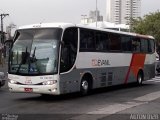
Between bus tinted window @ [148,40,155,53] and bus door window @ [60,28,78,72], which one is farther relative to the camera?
bus tinted window @ [148,40,155,53]

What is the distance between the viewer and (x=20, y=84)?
53.9ft

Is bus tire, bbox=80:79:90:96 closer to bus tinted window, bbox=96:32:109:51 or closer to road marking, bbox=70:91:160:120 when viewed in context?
bus tinted window, bbox=96:32:109:51

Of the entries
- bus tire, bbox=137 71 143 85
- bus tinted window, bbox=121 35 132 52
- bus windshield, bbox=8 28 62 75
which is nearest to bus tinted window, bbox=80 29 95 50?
bus windshield, bbox=8 28 62 75

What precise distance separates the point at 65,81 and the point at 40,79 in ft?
3.46

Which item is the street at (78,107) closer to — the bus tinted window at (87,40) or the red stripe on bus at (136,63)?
the bus tinted window at (87,40)

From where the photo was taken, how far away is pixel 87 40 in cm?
1859

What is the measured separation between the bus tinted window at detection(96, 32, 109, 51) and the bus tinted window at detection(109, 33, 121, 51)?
1.60ft

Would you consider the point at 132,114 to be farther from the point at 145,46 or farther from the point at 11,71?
the point at 145,46

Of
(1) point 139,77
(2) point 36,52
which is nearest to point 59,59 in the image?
(2) point 36,52

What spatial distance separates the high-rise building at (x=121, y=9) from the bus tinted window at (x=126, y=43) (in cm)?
9636

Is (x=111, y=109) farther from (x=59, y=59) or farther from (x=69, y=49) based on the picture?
(x=69, y=49)

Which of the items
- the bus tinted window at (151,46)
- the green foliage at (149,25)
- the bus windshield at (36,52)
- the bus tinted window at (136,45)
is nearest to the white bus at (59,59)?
the bus windshield at (36,52)

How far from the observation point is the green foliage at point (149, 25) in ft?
228

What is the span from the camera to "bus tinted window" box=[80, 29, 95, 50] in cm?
1809
